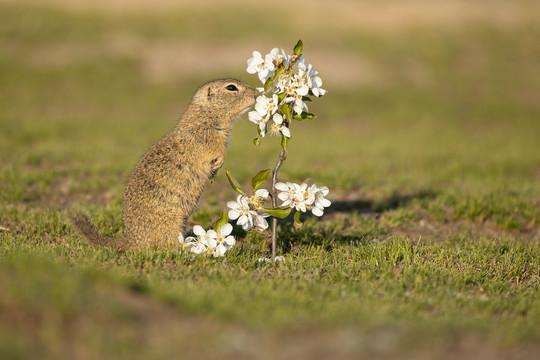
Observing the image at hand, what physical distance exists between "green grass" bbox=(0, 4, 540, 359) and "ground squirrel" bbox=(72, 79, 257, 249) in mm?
322

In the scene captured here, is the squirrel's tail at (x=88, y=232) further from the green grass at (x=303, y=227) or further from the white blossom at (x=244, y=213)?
the white blossom at (x=244, y=213)

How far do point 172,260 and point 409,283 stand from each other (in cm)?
243

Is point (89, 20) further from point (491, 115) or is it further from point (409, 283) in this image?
point (409, 283)

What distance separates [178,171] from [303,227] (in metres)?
2.05

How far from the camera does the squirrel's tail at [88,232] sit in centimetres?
533

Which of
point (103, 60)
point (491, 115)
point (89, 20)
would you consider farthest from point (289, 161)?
point (89, 20)

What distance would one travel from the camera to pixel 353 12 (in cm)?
2830

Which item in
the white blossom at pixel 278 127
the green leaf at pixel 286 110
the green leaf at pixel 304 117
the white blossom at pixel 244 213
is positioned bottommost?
the white blossom at pixel 244 213

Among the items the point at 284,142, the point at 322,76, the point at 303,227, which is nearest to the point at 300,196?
the point at 284,142

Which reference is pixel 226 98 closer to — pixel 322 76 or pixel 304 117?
pixel 304 117

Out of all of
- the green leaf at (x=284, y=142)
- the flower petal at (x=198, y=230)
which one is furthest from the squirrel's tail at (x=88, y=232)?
the green leaf at (x=284, y=142)

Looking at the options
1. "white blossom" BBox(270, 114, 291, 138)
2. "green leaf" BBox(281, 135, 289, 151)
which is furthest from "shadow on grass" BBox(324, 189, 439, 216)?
"white blossom" BBox(270, 114, 291, 138)

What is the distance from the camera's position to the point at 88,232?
5.43 meters

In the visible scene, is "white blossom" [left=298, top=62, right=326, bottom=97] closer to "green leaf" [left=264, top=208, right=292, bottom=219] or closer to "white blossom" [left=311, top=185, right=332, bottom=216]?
"white blossom" [left=311, top=185, right=332, bottom=216]
